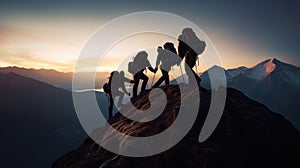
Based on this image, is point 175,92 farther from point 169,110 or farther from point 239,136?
point 239,136

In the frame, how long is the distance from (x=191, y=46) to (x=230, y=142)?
833 centimetres

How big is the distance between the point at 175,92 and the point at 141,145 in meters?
6.06

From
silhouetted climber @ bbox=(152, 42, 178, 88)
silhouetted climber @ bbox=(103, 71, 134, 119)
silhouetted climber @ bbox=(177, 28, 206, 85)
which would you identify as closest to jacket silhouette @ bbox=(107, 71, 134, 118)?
silhouetted climber @ bbox=(103, 71, 134, 119)

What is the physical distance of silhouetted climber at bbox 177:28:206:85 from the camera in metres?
20.2

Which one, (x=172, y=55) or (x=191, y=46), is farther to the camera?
(x=172, y=55)

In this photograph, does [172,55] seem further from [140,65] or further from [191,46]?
[140,65]

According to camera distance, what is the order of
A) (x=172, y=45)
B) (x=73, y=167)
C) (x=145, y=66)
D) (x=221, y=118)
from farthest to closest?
(x=145, y=66) → (x=172, y=45) → (x=73, y=167) → (x=221, y=118)

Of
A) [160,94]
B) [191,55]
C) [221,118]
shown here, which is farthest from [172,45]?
[221,118]

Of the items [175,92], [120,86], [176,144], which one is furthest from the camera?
[120,86]

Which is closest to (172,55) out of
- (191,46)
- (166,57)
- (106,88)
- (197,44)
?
(166,57)

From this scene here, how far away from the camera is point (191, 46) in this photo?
66.7 ft

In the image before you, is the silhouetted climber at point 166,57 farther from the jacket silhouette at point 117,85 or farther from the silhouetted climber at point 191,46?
the jacket silhouette at point 117,85

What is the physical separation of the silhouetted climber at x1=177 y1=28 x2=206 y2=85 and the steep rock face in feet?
10.6

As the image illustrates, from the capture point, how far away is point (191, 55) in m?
20.7
